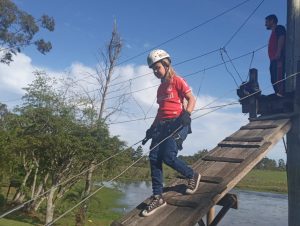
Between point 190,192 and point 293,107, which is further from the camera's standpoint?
point 293,107

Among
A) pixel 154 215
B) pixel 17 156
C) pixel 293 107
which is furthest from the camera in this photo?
pixel 17 156

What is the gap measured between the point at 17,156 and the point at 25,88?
361 centimetres

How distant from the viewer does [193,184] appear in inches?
182

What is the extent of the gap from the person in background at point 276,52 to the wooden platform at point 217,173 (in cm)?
68

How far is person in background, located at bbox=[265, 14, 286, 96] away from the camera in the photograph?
21.0ft

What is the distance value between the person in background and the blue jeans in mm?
2198

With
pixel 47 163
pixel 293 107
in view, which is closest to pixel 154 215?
pixel 293 107

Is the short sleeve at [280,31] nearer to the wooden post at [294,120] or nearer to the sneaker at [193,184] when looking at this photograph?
the wooden post at [294,120]

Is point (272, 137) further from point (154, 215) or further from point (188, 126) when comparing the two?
point (154, 215)

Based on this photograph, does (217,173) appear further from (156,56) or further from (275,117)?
(275,117)

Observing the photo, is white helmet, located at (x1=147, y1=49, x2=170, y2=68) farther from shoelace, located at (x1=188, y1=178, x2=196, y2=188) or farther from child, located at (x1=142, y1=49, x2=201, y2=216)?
shoelace, located at (x1=188, y1=178, x2=196, y2=188)

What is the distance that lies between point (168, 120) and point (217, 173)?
843 millimetres

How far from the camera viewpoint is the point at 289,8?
241 inches

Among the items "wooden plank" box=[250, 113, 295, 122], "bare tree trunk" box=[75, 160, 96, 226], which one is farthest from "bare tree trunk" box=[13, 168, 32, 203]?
"wooden plank" box=[250, 113, 295, 122]
